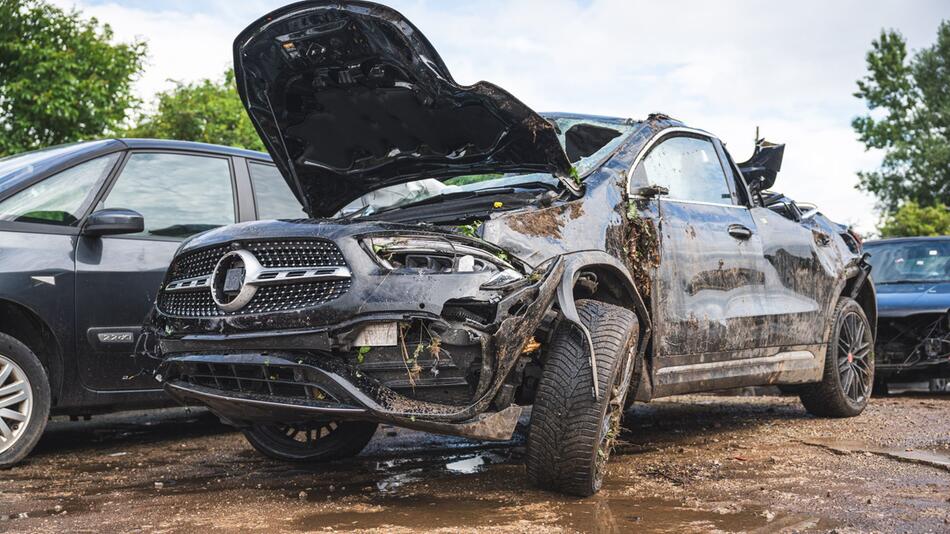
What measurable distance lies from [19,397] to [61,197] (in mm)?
1129

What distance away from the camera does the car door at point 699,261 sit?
486cm

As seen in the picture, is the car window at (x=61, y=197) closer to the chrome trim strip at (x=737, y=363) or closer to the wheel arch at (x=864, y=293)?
the chrome trim strip at (x=737, y=363)

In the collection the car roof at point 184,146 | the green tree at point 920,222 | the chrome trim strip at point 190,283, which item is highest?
the green tree at point 920,222

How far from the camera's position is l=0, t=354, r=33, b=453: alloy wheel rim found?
483 centimetres

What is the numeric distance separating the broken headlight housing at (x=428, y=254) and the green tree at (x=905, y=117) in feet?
157

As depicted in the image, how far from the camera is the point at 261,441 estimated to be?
513cm

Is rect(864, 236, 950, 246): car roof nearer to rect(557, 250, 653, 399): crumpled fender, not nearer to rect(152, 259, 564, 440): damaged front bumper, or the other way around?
rect(557, 250, 653, 399): crumpled fender

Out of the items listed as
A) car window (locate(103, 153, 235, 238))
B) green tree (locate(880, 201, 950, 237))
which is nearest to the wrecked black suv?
car window (locate(103, 153, 235, 238))

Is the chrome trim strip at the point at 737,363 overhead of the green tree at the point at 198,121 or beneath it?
beneath

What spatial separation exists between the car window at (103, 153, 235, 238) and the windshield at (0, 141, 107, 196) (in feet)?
1.02

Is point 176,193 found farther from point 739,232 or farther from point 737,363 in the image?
point 737,363

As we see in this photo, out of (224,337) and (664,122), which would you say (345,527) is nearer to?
(224,337)

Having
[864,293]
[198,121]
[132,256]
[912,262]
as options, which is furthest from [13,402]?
[198,121]

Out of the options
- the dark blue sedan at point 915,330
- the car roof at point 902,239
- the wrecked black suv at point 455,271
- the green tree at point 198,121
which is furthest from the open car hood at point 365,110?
the green tree at point 198,121
